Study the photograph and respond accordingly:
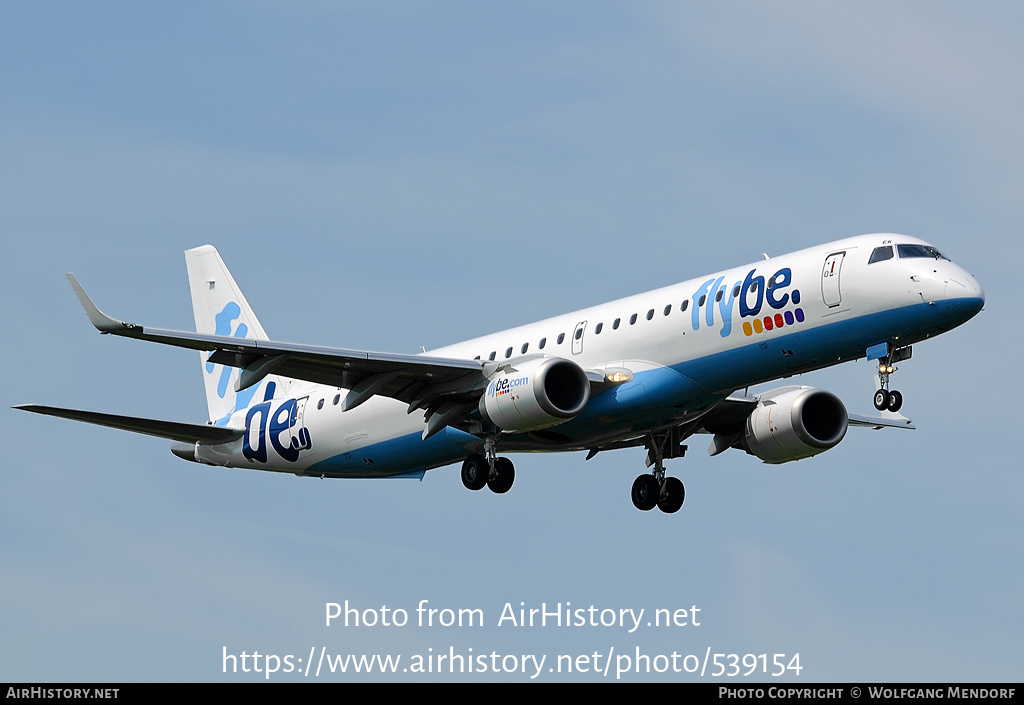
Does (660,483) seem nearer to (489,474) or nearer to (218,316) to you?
(489,474)

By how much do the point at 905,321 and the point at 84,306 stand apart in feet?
57.1

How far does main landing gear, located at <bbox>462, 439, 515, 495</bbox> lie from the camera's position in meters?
41.3

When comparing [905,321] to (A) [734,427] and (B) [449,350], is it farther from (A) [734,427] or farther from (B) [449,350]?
(B) [449,350]

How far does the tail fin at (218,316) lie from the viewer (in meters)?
51.2

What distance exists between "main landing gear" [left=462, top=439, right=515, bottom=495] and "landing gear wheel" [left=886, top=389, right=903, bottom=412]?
396 inches

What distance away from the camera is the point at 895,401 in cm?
3616

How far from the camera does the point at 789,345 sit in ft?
122

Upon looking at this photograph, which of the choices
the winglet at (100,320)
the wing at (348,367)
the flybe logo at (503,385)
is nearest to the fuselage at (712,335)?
the flybe logo at (503,385)

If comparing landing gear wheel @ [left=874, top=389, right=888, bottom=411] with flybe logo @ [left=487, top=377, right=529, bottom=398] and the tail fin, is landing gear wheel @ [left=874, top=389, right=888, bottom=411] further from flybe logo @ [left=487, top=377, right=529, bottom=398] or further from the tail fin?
the tail fin

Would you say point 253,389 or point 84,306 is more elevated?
point 253,389

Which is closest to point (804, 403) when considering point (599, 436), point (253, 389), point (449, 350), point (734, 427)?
point (734, 427)

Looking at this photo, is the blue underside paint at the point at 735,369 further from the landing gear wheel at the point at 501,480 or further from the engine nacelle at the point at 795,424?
the engine nacelle at the point at 795,424

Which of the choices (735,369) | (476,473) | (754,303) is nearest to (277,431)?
(476,473)

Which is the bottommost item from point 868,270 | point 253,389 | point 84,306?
point 84,306
